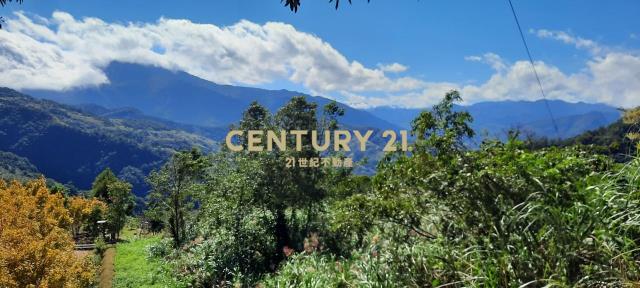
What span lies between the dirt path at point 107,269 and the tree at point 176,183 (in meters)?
3.58

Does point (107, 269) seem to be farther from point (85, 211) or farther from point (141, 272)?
point (85, 211)

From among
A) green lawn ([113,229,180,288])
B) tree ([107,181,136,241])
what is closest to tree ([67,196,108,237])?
tree ([107,181,136,241])

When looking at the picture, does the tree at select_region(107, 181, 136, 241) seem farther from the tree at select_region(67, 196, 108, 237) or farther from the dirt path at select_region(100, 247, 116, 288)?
the dirt path at select_region(100, 247, 116, 288)

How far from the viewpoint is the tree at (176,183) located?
2734 cm

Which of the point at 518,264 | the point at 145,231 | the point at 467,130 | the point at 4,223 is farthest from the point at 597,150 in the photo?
the point at 145,231

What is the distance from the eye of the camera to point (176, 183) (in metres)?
27.9

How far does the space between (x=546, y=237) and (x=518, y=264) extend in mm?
369

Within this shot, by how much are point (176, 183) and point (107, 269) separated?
6.80m

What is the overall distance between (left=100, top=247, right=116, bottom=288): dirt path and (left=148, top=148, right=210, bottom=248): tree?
3.58 m

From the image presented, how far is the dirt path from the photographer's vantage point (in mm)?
19112

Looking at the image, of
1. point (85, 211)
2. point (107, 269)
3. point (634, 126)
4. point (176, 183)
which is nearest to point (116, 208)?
point (85, 211)

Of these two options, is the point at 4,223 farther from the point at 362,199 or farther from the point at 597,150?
the point at 597,150

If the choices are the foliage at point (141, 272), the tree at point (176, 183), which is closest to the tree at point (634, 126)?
the foliage at point (141, 272)

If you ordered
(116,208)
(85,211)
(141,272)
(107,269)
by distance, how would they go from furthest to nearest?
1. (116,208)
2. (85,211)
3. (107,269)
4. (141,272)
